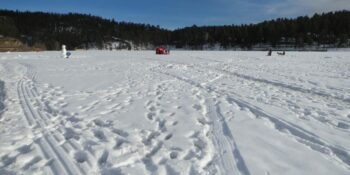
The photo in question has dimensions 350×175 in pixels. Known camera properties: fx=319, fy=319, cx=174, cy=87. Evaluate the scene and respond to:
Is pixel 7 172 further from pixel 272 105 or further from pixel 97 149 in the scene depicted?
pixel 272 105

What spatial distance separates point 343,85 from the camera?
43.1 ft

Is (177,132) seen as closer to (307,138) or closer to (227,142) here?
(227,142)

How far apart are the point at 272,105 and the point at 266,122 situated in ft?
6.28

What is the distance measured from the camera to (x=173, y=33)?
17475cm

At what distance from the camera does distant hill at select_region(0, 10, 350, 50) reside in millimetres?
113938

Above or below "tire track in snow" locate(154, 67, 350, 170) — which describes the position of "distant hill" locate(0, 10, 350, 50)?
above

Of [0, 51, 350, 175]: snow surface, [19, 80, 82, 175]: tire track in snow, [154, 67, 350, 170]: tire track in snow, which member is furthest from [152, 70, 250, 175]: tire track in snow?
[19, 80, 82, 175]: tire track in snow

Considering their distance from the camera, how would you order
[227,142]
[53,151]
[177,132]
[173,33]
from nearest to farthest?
[53,151] → [227,142] → [177,132] → [173,33]

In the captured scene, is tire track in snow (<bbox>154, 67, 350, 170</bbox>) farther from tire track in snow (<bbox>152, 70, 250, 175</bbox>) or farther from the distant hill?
the distant hill

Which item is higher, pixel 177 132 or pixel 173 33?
pixel 173 33

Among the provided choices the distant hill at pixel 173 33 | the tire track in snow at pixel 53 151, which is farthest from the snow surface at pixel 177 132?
the distant hill at pixel 173 33

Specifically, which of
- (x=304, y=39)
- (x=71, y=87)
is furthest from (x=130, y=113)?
(x=304, y=39)

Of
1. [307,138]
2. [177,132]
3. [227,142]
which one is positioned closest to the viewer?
[227,142]

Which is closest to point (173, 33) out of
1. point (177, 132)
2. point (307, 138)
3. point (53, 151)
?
point (177, 132)
